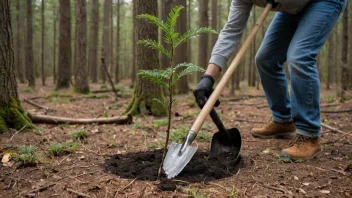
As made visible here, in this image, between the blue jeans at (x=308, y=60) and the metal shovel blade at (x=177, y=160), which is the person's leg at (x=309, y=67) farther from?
the metal shovel blade at (x=177, y=160)

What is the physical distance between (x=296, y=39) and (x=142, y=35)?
326 centimetres

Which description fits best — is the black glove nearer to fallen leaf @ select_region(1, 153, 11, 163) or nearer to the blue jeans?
the blue jeans

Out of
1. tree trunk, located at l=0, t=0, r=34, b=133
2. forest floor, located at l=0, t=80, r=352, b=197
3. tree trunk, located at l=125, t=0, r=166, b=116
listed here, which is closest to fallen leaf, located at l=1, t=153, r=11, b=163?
forest floor, located at l=0, t=80, r=352, b=197

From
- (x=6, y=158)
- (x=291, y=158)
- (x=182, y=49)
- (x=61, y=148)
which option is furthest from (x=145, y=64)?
(x=182, y=49)

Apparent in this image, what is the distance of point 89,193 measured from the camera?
210 cm

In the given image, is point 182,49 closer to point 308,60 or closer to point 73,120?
point 73,120

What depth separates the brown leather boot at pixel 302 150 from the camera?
2846 millimetres

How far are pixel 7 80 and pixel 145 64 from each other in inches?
96.6

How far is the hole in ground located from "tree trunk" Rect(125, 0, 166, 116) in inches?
101

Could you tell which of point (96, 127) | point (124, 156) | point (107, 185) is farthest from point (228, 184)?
point (96, 127)

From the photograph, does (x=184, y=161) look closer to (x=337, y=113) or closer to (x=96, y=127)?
(x=96, y=127)

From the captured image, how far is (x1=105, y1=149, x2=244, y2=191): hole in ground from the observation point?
7.79ft

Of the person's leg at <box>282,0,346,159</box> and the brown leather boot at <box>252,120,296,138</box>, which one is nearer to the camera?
the person's leg at <box>282,0,346,159</box>

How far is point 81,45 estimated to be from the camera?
10836 mm
